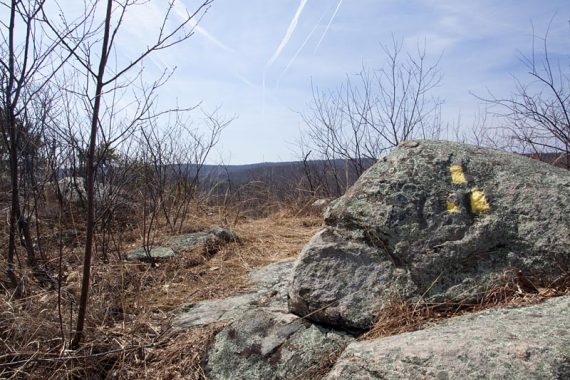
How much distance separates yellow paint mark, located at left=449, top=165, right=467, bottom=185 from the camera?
2.22 m

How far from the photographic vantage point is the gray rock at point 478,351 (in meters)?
1.40

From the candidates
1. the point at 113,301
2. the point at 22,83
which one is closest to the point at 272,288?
the point at 113,301

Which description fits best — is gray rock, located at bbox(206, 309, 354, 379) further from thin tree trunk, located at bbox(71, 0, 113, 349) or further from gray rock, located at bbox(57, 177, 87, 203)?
gray rock, located at bbox(57, 177, 87, 203)

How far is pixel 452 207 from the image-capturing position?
2146 millimetres

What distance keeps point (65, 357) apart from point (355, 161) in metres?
6.33

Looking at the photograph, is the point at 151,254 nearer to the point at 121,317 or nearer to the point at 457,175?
the point at 121,317

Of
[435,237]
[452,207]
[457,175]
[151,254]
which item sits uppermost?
[457,175]

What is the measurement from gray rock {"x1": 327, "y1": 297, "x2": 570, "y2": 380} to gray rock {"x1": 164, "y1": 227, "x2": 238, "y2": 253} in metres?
2.66

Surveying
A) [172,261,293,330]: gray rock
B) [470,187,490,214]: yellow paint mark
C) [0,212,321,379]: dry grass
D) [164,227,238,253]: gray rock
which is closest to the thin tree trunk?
[0,212,321,379]: dry grass

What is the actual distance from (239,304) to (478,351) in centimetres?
155

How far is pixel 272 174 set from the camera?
36.7 feet

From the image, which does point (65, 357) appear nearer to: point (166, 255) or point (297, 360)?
point (297, 360)

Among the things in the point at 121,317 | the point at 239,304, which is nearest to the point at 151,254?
the point at 121,317

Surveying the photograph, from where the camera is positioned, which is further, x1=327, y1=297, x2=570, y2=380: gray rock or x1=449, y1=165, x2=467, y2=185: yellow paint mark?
x1=449, y1=165, x2=467, y2=185: yellow paint mark
